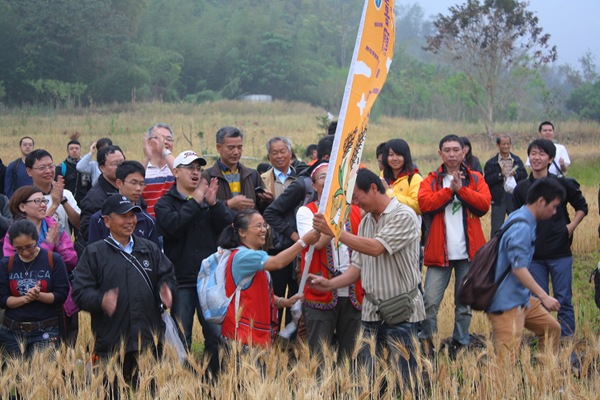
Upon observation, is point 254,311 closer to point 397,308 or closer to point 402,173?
point 397,308

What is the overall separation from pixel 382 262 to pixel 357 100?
4.40 ft

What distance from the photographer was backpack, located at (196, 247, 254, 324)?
5.76 m

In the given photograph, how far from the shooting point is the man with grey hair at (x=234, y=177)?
7180 millimetres

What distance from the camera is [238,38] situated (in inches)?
2511

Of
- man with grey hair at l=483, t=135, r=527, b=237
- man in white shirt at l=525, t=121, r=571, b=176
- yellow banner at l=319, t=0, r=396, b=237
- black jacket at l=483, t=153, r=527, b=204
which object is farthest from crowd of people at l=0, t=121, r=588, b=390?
black jacket at l=483, t=153, r=527, b=204

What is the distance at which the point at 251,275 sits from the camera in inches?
228

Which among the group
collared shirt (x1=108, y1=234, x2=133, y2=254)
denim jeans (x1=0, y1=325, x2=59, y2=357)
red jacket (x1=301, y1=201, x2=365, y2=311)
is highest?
collared shirt (x1=108, y1=234, x2=133, y2=254)

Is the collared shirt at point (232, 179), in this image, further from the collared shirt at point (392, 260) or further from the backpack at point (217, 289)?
the collared shirt at point (392, 260)

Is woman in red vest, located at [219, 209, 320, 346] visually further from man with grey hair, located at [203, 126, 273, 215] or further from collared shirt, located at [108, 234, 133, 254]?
man with grey hair, located at [203, 126, 273, 215]

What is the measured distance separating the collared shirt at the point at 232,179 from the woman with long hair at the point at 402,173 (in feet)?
4.35

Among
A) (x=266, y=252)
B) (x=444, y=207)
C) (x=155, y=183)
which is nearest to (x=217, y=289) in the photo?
(x=266, y=252)

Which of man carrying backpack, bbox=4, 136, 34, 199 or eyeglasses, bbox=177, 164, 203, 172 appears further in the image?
man carrying backpack, bbox=4, 136, 34, 199

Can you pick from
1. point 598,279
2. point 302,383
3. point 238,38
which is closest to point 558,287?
point 598,279

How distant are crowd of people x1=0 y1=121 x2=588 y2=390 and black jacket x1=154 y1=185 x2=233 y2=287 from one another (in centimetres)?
1
